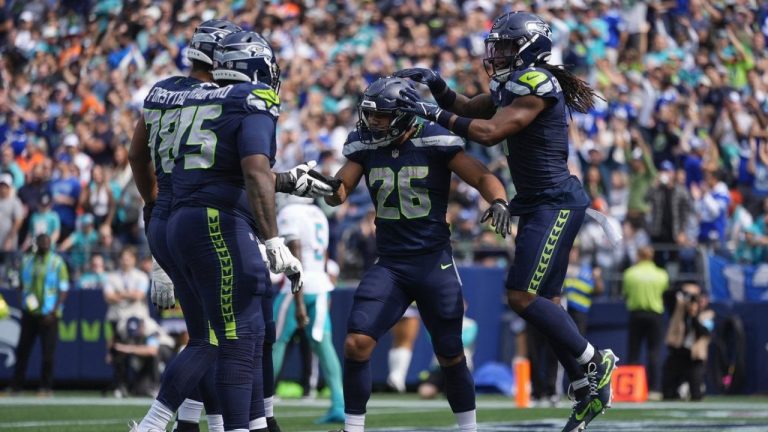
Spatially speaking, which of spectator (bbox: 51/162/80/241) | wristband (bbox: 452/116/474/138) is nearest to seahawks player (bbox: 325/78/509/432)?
wristband (bbox: 452/116/474/138)

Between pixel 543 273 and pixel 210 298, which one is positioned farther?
pixel 543 273

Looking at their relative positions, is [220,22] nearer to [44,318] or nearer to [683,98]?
[44,318]

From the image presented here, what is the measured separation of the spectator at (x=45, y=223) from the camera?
18109 mm

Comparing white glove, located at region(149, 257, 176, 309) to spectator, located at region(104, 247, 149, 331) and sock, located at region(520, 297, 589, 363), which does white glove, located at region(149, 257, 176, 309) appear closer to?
sock, located at region(520, 297, 589, 363)

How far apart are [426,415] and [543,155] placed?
427 centimetres

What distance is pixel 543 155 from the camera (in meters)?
8.30

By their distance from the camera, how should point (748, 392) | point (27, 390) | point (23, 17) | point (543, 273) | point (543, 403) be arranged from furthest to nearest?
point (23, 17), point (27, 390), point (748, 392), point (543, 403), point (543, 273)

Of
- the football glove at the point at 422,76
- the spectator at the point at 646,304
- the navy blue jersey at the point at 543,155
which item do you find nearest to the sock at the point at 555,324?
the navy blue jersey at the point at 543,155

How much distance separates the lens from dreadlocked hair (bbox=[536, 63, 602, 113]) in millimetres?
8570

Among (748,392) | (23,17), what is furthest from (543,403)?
(23,17)

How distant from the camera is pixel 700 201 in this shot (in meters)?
16.9

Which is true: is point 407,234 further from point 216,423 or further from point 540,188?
point 216,423

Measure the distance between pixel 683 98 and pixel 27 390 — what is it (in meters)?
9.09

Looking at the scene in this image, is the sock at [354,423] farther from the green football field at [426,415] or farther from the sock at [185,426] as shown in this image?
the green football field at [426,415]
